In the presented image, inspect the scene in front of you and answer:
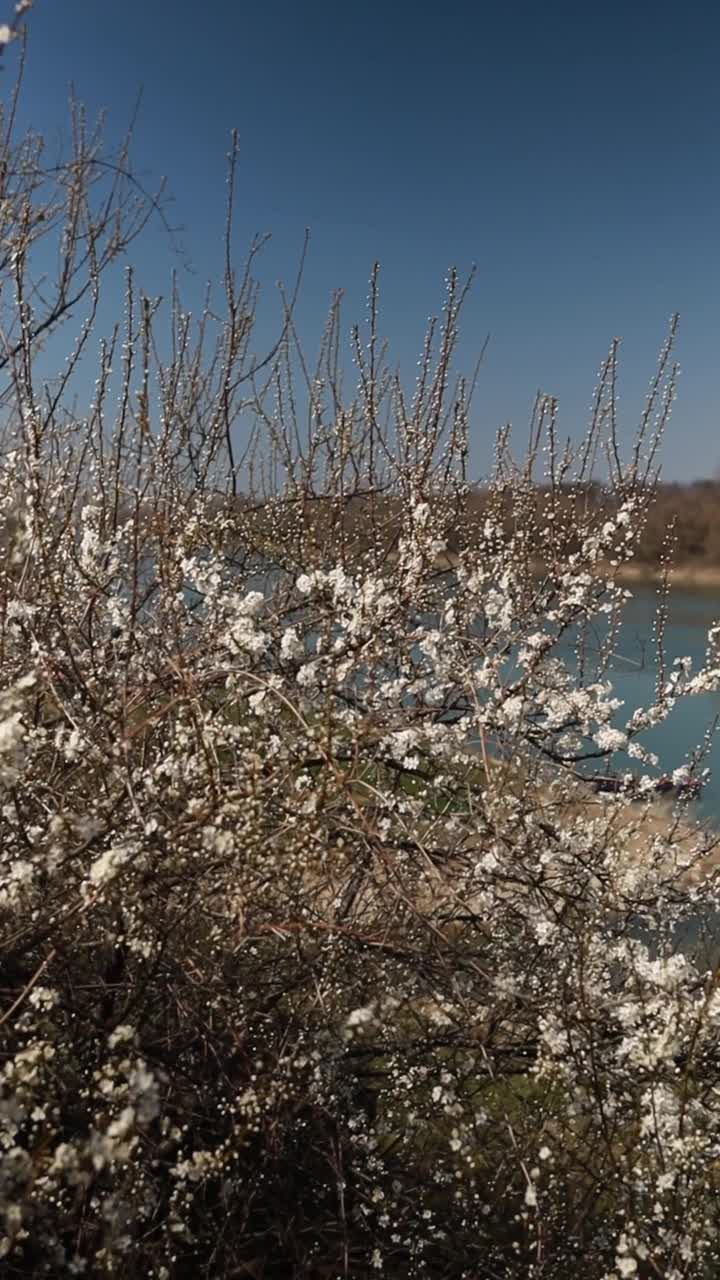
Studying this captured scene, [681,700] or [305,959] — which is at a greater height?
[305,959]

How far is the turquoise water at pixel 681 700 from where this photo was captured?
37.0ft

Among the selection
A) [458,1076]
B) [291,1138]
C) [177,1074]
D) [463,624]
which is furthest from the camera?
[463,624]

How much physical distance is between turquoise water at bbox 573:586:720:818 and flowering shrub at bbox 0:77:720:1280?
572cm

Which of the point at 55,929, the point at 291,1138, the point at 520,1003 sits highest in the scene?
the point at 55,929

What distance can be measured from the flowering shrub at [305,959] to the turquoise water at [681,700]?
5.72m

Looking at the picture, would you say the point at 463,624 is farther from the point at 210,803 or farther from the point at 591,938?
the point at 210,803

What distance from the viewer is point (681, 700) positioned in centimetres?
1210

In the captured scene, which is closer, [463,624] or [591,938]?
[591,938]

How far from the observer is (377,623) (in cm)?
260

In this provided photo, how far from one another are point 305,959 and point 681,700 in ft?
35.4

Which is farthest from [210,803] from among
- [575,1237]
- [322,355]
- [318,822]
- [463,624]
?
[322,355]

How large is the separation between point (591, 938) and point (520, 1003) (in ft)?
1.14

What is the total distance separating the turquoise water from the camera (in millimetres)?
11289

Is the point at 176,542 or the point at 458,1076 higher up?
the point at 176,542
